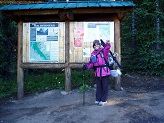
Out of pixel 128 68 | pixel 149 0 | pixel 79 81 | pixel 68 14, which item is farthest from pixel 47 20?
pixel 149 0

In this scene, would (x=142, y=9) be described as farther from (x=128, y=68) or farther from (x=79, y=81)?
(x=79, y=81)

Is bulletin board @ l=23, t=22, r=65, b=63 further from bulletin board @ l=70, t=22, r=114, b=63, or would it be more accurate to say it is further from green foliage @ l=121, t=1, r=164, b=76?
green foliage @ l=121, t=1, r=164, b=76

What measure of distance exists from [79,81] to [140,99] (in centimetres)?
309

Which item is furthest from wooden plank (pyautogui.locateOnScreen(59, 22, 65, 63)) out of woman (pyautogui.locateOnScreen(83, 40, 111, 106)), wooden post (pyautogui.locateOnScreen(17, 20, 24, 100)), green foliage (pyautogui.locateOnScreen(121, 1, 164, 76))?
green foliage (pyautogui.locateOnScreen(121, 1, 164, 76))

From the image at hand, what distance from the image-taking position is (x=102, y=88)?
7.27 meters

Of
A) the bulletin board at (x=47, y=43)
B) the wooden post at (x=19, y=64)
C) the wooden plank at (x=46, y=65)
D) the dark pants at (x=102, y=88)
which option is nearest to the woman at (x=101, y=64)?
the dark pants at (x=102, y=88)

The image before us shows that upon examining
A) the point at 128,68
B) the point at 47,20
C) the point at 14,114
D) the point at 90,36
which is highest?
the point at 47,20

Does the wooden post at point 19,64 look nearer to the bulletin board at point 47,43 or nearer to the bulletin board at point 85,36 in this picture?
the bulletin board at point 47,43

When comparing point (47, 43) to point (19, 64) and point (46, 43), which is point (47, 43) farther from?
point (19, 64)

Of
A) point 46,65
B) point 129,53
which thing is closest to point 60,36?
point 46,65

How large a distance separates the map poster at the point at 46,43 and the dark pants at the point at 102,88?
74.9 inches

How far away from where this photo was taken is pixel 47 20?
851cm

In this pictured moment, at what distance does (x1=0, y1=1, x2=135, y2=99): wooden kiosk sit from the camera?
8.34m

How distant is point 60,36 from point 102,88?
7.68 ft
